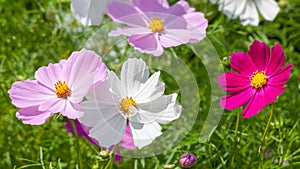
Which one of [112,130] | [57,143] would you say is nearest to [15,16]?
[57,143]

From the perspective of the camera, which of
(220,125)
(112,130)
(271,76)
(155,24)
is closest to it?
(112,130)

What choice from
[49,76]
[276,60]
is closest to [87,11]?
[49,76]

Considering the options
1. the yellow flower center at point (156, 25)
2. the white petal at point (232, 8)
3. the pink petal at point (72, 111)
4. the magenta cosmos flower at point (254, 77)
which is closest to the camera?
the pink petal at point (72, 111)


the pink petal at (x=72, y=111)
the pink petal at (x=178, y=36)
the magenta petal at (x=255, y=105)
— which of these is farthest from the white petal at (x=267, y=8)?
the pink petal at (x=72, y=111)

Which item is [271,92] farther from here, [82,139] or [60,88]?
[82,139]

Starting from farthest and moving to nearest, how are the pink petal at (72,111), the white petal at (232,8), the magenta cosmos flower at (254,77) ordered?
the white petal at (232,8) < the magenta cosmos flower at (254,77) < the pink petal at (72,111)

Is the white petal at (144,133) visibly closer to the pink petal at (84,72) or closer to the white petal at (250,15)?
the pink petal at (84,72)

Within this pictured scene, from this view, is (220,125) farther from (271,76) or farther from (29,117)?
(29,117)
